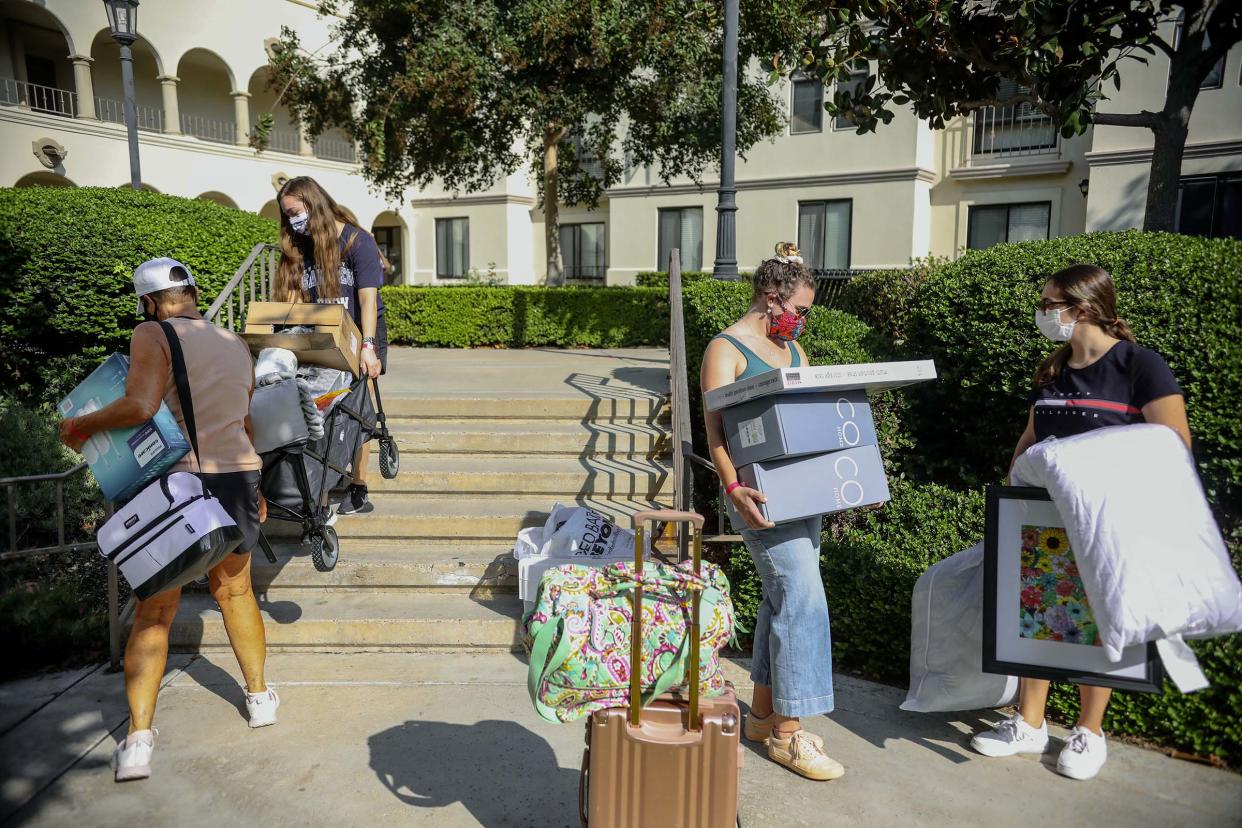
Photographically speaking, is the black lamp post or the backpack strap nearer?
the backpack strap

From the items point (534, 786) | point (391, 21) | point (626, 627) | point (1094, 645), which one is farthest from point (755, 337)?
point (391, 21)

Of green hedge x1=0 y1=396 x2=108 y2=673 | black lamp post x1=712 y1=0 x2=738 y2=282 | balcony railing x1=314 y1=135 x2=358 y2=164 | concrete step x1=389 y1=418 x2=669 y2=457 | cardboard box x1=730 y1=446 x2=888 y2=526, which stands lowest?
green hedge x1=0 y1=396 x2=108 y2=673

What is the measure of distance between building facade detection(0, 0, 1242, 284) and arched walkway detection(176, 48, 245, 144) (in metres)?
0.04

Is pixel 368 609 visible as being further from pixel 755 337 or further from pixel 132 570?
pixel 755 337

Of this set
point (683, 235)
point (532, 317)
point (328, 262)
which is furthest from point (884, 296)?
point (683, 235)

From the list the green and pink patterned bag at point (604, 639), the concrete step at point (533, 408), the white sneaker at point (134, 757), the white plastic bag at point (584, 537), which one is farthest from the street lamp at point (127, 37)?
the green and pink patterned bag at point (604, 639)

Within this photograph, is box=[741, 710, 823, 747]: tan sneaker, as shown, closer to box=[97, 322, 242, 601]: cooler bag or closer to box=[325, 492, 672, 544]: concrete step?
box=[325, 492, 672, 544]: concrete step

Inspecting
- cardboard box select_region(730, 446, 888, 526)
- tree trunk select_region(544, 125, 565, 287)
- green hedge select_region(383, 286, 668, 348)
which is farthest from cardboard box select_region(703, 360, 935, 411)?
tree trunk select_region(544, 125, 565, 287)

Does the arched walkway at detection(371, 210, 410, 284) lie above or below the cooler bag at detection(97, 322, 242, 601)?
above

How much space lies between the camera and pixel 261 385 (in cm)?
412

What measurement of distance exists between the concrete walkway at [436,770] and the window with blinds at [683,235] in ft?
68.1

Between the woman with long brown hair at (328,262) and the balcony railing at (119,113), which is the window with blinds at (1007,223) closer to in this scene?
the woman with long brown hair at (328,262)

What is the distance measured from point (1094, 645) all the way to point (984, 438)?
2.81 m

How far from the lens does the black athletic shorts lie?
337 centimetres
